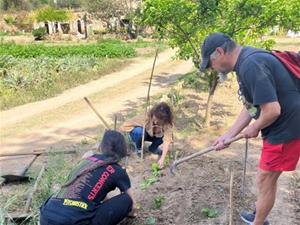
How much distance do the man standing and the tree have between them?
3195 mm

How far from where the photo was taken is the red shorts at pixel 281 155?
3.10 meters

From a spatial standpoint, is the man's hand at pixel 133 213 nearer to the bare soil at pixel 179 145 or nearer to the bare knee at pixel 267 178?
the bare soil at pixel 179 145

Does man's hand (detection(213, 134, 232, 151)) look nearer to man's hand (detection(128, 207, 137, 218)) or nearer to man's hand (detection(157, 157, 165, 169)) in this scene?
man's hand (detection(128, 207, 137, 218))

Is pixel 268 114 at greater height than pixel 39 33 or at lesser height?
greater

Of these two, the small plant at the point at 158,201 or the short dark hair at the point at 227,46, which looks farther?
the small plant at the point at 158,201

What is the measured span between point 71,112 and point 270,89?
7465 mm

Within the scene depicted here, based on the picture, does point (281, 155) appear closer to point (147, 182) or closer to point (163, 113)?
point (147, 182)

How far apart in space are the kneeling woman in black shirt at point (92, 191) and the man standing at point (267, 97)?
1028 millimetres

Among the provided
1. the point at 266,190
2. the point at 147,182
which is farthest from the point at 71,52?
the point at 266,190

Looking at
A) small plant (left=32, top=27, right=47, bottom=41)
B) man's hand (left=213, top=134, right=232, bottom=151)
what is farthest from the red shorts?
small plant (left=32, top=27, right=47, bottom=41)

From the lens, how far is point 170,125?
5.21m

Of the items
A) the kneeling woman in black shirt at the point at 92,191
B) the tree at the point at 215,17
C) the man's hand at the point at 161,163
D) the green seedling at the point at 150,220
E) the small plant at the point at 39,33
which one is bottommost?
the small plant at the point at 39,33

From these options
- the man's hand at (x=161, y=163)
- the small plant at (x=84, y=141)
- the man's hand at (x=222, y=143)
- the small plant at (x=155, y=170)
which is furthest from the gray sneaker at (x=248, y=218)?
the small plant at (x=84, y=141)

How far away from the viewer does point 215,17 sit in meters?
6.38
